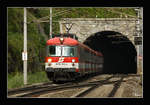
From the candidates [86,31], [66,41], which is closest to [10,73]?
[66,41]

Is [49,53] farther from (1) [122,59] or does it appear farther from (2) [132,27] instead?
(1) [122,59]

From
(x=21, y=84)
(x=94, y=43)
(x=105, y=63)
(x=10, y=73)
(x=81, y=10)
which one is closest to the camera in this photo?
(x=21, y=84)

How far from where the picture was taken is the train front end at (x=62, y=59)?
21.6m

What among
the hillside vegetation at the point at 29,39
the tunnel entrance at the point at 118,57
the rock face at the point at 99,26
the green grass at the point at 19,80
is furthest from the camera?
the tunnel entrance at the point at 118,57

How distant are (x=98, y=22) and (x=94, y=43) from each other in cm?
1259

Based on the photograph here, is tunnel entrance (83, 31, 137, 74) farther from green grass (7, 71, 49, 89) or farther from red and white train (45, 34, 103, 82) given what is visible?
red and white train (45, 34, 103, 82)

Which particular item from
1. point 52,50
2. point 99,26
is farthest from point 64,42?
point 99,26

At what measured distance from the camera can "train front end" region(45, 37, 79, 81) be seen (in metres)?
21.6

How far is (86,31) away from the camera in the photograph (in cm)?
3938

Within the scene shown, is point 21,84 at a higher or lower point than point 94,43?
A: lower

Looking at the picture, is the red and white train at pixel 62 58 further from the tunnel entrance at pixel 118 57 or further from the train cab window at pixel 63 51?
the tunnel entrance at pixel 118 57

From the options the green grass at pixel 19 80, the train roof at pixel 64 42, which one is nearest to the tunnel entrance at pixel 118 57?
the green grass at pixel 19 80

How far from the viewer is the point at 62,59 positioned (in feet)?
71.0

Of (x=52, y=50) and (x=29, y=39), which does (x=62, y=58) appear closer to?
(x=52, y=50)
